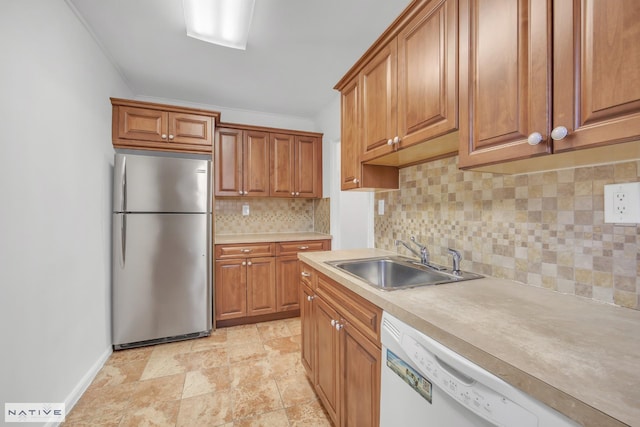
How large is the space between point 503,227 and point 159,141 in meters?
2.73

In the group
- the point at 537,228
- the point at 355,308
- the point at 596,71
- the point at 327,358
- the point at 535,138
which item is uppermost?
the point at 596,71

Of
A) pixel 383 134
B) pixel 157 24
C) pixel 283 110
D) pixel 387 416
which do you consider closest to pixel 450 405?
pixel 387 416

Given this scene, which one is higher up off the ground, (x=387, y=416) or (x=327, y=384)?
(x=387, y=416)

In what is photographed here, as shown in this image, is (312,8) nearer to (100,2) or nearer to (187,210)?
(100,2)

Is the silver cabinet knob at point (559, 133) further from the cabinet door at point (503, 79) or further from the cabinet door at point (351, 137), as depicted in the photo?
the cabinet door at point (351, 137)

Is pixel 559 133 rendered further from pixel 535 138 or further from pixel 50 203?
pixel 50 203

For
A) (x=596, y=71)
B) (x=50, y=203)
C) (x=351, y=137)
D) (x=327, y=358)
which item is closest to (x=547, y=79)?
(x=596, y=71)

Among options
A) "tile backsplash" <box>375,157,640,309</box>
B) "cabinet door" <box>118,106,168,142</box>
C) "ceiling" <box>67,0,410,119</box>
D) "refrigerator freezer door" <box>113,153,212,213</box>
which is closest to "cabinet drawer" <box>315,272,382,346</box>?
"tile backsplash" <box>375,157,640,309</box>

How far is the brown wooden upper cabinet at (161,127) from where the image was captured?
2.34 m

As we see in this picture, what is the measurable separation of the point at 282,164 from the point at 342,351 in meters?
2.36

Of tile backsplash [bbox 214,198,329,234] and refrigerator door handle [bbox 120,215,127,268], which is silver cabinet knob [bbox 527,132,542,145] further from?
refrigerator door handle [bbox 120,215,127,268]

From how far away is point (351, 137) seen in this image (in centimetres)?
183

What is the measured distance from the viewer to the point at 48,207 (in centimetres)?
147

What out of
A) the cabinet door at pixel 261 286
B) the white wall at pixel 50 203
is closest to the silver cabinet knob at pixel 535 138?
the white wall at pixel 50 203
